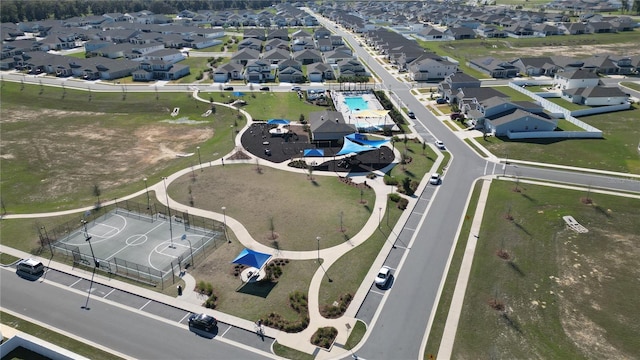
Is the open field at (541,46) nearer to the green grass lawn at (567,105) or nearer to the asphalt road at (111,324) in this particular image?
the green grass lawn at (567,105)

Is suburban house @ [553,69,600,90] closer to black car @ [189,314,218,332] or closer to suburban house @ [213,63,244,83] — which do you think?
suburban house @ [213,63,244,83]

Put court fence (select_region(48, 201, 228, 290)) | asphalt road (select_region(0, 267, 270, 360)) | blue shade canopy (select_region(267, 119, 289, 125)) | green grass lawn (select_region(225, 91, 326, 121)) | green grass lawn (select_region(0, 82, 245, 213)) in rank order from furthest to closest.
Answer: green grass lawn (select_region(225, 91, 326, 121)), blue shade canopy (select_region(267, 119, 289, 125)), green grass lawn (select_region(0, 82, 245, 213)), court fence (select_region(48, 201, 228, 290)), asphalt road (select_region(0, 267, 270, 360))

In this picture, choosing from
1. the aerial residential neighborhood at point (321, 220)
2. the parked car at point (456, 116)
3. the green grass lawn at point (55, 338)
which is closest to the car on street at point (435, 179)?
the aerial residential neighborhood at point (321, 220)

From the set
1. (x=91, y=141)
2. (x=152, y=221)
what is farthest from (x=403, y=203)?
(x=91, y=141)

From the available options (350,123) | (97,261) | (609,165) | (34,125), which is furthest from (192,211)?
(609,165)

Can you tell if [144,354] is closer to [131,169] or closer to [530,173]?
[131,169]

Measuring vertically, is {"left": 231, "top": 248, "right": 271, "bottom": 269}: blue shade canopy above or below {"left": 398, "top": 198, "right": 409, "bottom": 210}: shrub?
below

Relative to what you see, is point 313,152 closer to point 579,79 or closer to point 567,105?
point 567,105

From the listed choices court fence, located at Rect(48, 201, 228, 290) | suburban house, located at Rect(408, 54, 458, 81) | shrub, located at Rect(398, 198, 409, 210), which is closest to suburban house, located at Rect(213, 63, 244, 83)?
suburban house, located at Rect(408, 54, 458, 81)
